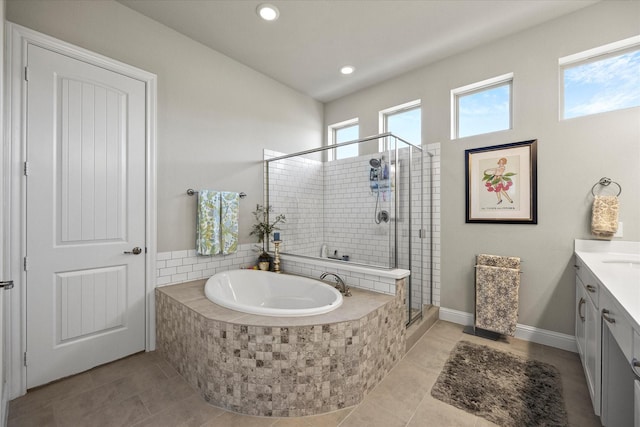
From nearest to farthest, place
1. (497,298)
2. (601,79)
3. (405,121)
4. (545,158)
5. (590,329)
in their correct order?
(590,329) < (601,79) < (545,158) < (497,298) < (405,121)

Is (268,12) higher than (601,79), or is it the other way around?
Result: (268,12)

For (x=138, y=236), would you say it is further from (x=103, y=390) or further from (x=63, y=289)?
(x=103, y=390)

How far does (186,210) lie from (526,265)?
338cm

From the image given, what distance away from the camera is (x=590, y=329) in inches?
70.4

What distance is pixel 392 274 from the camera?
2311 millimetres

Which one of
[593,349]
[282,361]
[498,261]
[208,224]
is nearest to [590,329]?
[593,349]

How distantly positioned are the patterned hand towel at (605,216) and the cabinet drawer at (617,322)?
1062 mm

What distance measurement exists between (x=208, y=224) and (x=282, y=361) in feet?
5.40

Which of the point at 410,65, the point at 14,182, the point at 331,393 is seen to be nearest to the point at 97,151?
the point at 14,182

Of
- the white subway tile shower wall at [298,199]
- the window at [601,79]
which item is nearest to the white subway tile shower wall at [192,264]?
the white subway tile shower wall at [298,199]

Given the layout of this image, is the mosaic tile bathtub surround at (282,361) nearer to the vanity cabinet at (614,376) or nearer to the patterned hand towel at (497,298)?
the vanity cabinet at (614,376)

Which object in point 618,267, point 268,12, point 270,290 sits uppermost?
point 268,12

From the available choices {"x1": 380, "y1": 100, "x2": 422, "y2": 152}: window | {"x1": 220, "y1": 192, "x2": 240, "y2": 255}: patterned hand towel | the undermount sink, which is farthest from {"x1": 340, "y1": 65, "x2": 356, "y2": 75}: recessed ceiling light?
the undermount sink

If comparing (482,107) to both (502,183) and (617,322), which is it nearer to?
(502,183)
